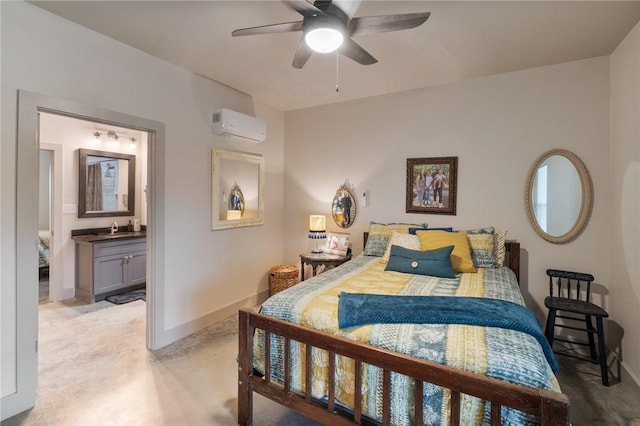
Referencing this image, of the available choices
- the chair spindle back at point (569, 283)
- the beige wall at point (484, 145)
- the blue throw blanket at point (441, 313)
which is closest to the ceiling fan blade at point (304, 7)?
the blue throw blanket at point (441, 313)

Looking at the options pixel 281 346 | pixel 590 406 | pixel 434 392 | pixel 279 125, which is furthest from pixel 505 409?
pixel 279 125

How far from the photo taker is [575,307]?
2461 millimetres

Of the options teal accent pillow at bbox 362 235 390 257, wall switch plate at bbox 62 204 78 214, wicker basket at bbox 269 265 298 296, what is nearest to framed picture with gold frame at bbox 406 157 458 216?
teal accent pillow at bbox 362 235 390 257

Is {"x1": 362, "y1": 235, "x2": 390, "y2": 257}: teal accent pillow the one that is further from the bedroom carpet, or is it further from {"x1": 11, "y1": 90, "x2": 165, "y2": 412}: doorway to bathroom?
{"x1": 11, "y1": 90, "x2": 165, "y2": 412}: doorway to bathroom

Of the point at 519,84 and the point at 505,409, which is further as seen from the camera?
the point at 519,84

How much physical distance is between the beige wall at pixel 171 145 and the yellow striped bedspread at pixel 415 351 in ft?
5.16

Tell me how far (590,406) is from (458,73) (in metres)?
2.91

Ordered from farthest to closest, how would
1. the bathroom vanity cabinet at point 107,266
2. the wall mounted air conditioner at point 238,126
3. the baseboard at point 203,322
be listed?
the bathroom vanity cabinet at point 107,266 → the wall mounted air conditioner at point 238,126 → the baseboard at point 203,322

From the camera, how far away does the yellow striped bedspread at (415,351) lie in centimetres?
126

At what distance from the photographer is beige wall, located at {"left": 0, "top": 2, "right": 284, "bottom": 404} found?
1.98m

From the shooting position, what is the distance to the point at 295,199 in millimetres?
4465

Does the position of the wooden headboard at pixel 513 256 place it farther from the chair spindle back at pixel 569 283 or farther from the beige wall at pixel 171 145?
the beige wall at pixel 171 145

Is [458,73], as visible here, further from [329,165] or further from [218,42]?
[218,42]

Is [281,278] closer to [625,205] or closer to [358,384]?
[358,384]
